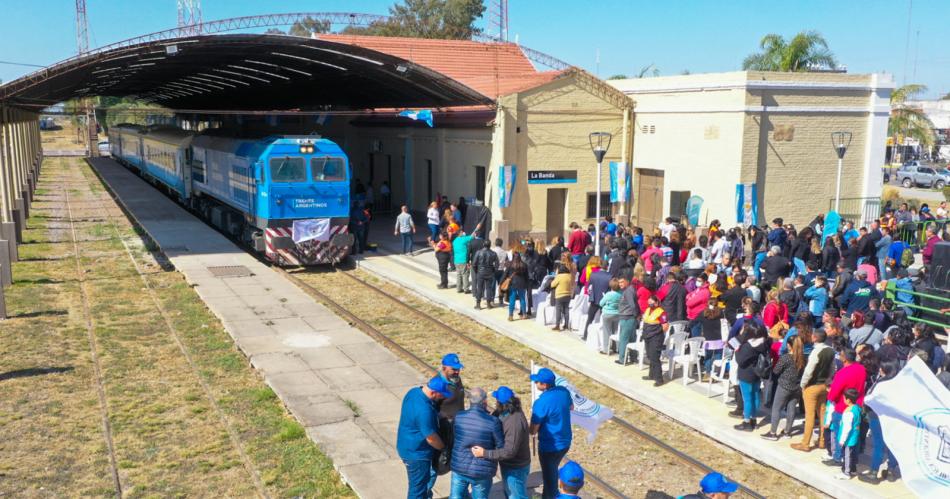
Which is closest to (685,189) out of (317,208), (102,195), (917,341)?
(317,208)

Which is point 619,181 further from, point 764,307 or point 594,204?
point 764,307

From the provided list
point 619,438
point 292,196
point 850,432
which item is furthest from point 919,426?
point 292,196

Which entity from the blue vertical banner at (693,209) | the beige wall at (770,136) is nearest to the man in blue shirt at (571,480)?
the beige wall at (770,136)

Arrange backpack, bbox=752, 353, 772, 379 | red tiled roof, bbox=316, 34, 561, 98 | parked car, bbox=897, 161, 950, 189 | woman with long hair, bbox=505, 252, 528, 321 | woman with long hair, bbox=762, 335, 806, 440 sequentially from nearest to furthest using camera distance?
woman with long hair, bbox=762, 335, 806, 440
backpack, bbox=752, 353, 772, 379
woman with long hair, bbox=505, 252, 528, 321
red tiled roof, bbox=316, 34, 561, 98
parked car, bbox=897, 161, 950, 189

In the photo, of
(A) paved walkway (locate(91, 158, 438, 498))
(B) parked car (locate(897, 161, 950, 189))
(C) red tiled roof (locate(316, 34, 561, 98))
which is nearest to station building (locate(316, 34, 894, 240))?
(C) red tiled roof (locate(316, 34, 561, 98))

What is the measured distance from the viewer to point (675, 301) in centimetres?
1226

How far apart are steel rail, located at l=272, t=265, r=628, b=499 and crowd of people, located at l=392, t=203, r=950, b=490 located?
2.39 metres

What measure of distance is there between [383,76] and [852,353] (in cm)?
1807

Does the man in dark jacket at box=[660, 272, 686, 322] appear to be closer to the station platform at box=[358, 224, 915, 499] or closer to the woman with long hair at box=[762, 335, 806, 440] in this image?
the station platform at box=[358, 224, 915, 499]

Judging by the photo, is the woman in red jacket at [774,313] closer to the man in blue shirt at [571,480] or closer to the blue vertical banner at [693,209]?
the man in blue shirt at [571,480]

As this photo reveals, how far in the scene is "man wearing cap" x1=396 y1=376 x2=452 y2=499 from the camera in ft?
22.8

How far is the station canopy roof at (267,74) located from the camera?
67.5 feet

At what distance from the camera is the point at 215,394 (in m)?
11.4

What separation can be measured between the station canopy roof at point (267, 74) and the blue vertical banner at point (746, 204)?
704 centimetres
